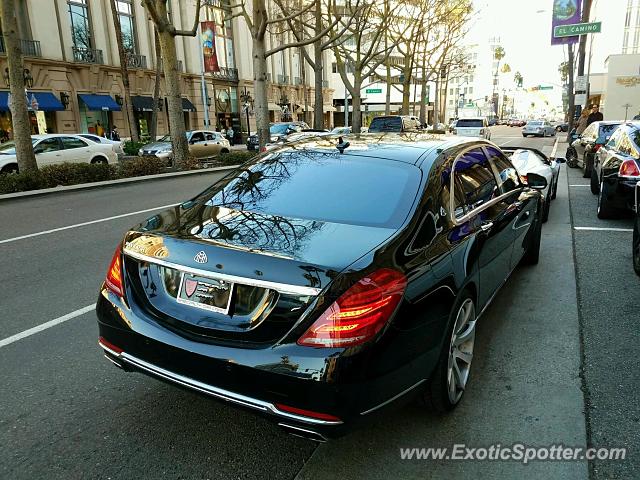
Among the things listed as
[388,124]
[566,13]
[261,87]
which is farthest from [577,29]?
[261,87]

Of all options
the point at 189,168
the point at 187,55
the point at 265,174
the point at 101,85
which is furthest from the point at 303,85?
the point at 265,174

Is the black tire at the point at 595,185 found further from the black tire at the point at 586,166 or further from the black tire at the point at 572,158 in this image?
the black tire at the point at 572,158

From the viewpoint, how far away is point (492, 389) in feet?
11.2

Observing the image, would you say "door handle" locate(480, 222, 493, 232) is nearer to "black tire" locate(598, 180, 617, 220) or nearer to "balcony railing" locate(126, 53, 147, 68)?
"black tire" locate(598, 180, 617, 220)

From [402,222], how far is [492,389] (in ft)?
4.61

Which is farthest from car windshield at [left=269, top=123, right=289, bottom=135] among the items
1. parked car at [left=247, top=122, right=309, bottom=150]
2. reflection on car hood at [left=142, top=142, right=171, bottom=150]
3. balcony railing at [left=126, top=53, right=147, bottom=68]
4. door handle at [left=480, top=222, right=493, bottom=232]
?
door handle at [left=480, top=222, right=493, bottom=232]

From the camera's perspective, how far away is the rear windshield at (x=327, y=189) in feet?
9.84

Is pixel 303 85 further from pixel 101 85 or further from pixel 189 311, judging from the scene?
Answer: pixel 189 311

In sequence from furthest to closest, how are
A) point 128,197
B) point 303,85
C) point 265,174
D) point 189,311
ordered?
point 303,85 < point 128,197 < point 265,174 < point 189,311

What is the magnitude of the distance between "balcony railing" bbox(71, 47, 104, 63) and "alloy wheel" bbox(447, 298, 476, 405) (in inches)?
1402

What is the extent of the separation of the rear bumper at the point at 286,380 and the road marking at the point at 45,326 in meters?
2.11

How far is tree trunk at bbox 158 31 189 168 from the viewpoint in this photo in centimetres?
1753

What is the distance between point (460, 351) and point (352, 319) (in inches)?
47.6

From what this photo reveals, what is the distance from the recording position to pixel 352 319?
231 cm
